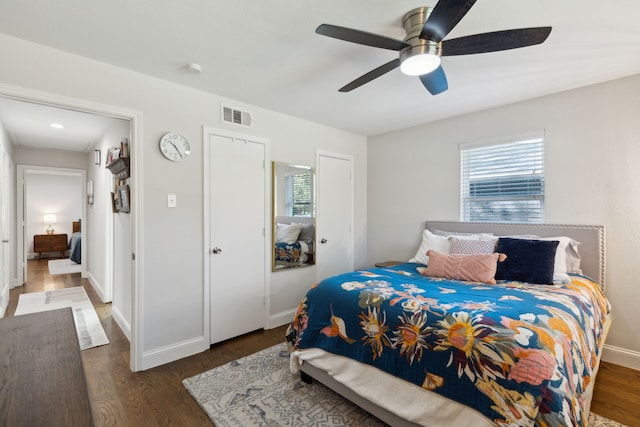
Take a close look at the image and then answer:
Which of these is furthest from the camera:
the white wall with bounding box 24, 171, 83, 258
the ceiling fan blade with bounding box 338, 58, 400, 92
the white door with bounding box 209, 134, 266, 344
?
the white wall with bounding box 24, 171, 83, 258

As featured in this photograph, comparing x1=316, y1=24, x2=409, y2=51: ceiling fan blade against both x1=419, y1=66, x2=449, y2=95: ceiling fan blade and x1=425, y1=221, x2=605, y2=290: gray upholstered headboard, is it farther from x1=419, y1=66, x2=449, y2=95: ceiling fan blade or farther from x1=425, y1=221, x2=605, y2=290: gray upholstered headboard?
x1=425, y1=221, x2=605, y2=290: gray upholstered headboard

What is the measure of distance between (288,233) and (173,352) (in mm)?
1637

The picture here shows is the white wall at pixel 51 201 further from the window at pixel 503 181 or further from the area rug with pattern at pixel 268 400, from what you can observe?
the window at pixel 503 181

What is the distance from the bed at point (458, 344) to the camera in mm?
1327

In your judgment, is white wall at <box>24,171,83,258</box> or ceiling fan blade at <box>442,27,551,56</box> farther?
white wall at <box>24,171,83,258</box>

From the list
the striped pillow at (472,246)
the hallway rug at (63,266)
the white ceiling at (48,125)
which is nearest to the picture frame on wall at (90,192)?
the white ceiling at (48,125)

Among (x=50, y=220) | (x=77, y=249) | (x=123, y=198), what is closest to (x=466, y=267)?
(x=123, y=198)

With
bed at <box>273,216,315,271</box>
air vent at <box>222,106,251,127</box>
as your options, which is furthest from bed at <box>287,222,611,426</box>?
air vent at <box>222,106,251,127</box>

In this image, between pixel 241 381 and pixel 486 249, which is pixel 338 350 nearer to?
pixel 241 381

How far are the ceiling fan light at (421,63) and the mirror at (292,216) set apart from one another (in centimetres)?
194

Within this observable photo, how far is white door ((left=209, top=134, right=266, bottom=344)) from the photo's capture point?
9.70 ft

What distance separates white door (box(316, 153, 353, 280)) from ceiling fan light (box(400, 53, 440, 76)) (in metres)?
2.12

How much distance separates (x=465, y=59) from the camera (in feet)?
7.42

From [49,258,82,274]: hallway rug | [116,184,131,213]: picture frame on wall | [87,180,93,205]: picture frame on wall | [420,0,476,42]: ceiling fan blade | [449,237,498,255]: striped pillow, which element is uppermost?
[420,0,476,42]: ceiling fan blade
